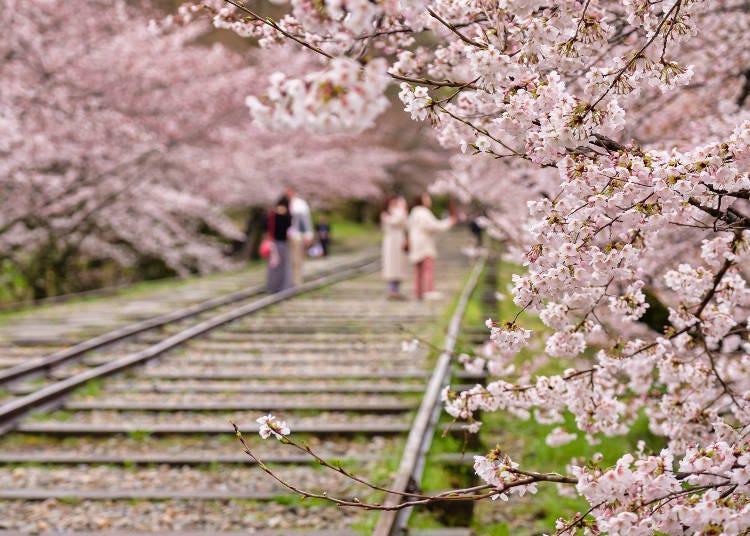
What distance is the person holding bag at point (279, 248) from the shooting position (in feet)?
45.5

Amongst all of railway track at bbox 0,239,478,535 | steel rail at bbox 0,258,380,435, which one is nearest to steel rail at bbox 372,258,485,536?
railway track at bbox 0,239,478,535

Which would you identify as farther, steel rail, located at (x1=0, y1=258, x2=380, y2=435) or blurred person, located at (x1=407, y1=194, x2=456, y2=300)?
blurred person, located at (x1=407, y1=194, x2=456, y2=300)

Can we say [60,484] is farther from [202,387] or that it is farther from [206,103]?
[206,103]

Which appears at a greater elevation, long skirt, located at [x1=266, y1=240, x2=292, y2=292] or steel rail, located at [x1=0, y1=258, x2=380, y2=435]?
long skirt, located at [x1=266, y1=240, x2=292, y2=292]

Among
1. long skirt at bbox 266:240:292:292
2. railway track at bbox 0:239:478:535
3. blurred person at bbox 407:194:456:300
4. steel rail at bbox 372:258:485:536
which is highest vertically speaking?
blurred person at bbox 407:194:456:300

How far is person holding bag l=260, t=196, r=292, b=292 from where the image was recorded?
45.5 feet

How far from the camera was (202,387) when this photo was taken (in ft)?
25.1

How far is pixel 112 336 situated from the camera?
372 inches

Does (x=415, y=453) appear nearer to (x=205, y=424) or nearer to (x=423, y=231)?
(x=205, y=424)

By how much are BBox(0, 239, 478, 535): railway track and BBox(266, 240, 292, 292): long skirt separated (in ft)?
11.6

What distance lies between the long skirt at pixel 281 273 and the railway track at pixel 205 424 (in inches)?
139

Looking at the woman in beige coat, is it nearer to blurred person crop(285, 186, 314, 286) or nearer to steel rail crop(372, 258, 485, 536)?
blurred person crop(285, 186, 314, 286)

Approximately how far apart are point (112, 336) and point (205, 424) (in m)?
3.35

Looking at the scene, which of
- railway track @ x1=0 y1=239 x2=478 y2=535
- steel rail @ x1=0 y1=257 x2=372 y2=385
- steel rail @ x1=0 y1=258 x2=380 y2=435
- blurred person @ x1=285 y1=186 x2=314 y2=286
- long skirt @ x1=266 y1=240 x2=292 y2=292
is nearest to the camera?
railway track @ x1=0 y1=239 x2=478 y2=535
